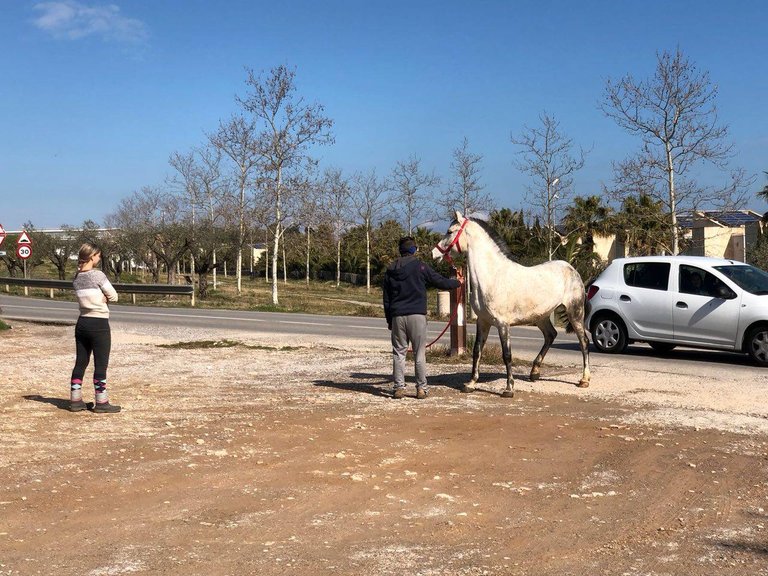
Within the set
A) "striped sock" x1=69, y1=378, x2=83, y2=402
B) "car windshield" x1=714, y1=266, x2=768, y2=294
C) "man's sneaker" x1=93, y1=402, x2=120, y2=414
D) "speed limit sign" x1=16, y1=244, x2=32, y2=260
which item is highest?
"speed limit sign" x1=16, y1=244, x2=32, y2=260

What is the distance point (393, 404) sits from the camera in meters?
10.0

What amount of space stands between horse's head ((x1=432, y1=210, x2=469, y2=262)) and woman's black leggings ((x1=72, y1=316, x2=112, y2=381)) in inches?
157

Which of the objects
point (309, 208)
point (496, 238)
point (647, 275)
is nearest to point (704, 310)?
point (647, 275)

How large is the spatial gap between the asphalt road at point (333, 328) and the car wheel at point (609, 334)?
20 centimetres

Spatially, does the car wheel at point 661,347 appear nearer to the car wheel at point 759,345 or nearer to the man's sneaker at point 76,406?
the car wheel at point 759,345

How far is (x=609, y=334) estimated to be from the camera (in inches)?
640

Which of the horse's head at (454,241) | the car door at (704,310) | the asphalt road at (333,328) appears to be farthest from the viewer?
the asphalt road at (333,328)

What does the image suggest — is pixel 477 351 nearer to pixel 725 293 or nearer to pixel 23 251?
pixel 725 293

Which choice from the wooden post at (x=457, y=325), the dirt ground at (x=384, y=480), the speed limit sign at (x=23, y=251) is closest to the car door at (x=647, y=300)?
the wooden post at (x=457, y=325)

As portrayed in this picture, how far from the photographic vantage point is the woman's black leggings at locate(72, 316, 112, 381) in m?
9.28

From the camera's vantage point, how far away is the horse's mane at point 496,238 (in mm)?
10914

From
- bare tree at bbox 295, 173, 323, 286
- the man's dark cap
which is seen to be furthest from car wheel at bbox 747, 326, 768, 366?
bare tree at bbox 295, 173, 323, 286

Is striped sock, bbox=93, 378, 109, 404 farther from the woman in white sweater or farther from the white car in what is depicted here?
the white car

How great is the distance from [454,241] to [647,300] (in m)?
6.16
